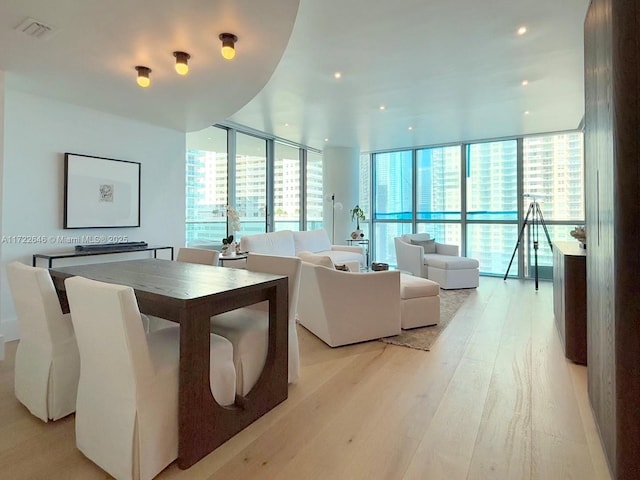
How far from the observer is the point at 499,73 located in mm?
3664

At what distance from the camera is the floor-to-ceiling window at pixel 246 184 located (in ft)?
17.9

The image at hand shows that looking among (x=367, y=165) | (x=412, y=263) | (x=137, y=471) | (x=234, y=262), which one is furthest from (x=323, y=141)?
(x=137, y=471)

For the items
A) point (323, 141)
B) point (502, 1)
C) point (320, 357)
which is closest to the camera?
point (502, 1)

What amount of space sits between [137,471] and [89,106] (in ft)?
12.5

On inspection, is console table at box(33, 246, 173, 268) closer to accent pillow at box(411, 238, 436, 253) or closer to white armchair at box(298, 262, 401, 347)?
white armchair at box(298, 262, 401, 347)

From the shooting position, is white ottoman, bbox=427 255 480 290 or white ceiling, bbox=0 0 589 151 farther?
white ottoman, bbox=427 255 480 290

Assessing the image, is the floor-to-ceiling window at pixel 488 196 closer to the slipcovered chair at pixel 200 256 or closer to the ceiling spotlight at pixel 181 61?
the slipcovered chair at pixel 200 256

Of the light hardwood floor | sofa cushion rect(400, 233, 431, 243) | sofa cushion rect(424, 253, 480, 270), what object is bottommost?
the light hardwood floor

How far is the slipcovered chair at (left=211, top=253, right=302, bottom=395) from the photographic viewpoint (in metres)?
2.02

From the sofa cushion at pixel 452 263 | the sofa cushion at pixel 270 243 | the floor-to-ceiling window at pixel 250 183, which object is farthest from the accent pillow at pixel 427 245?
the floor-to-ceiling window at pixel 250 183

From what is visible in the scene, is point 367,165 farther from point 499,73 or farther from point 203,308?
point 203,308

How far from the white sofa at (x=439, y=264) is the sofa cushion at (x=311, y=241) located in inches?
52.5

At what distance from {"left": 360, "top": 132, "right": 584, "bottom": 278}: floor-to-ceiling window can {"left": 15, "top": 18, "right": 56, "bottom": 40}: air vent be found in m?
6.56

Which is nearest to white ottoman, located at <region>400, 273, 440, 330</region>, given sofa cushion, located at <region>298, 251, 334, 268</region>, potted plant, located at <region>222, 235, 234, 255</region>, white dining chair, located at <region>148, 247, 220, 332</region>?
sofa cushion, located at <region>298, 251, 334, 268</region>
